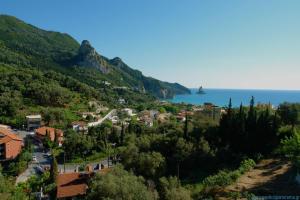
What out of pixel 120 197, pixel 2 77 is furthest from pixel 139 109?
pixel 120 197

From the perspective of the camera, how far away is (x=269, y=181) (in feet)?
88.2

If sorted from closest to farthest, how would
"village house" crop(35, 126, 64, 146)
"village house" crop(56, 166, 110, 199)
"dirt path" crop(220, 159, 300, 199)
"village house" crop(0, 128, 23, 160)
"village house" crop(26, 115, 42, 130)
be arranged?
"dirt path" crop(220, 159, 300, 199), "village house" crop(56, 166, 110, 199), "village house" crop(0, 128, 23, 160), "village house" crop(35, 126, 64, 146), "village house" crop(26, 115, 42, 130)

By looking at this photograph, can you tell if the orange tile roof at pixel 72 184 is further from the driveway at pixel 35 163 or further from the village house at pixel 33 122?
the village house at pixel 33 122

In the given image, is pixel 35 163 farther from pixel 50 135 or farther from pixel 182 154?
pixel 182 154

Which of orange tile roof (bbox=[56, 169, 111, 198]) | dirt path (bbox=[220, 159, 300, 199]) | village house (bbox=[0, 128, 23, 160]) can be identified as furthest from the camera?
village house (bbox=[0, 128, 23, 160])

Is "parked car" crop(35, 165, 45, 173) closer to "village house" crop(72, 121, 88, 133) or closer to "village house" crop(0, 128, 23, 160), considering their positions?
"village house" crop(0, 128, 23, 160)

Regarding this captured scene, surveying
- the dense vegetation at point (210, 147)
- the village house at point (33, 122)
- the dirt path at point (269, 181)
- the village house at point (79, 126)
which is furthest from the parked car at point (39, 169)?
the dirt path at point (269, 181)

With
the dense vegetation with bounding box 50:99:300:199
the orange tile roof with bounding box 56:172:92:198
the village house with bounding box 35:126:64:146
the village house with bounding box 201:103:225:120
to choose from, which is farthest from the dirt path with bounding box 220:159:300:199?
the village house with bounding box 35:126:64:146

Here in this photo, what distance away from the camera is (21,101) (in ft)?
269

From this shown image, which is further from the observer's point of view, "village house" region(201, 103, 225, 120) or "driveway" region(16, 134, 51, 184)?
"village house" region(201, 103, 225, 120)

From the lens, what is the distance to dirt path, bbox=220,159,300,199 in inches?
958

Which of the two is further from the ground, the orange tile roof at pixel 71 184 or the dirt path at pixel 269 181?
the dirt path at pixel 269 181

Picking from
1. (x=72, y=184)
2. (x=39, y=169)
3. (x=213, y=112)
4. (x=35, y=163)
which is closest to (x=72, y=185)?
(x=72, y=184)

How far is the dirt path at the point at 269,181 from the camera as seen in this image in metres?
24.3
